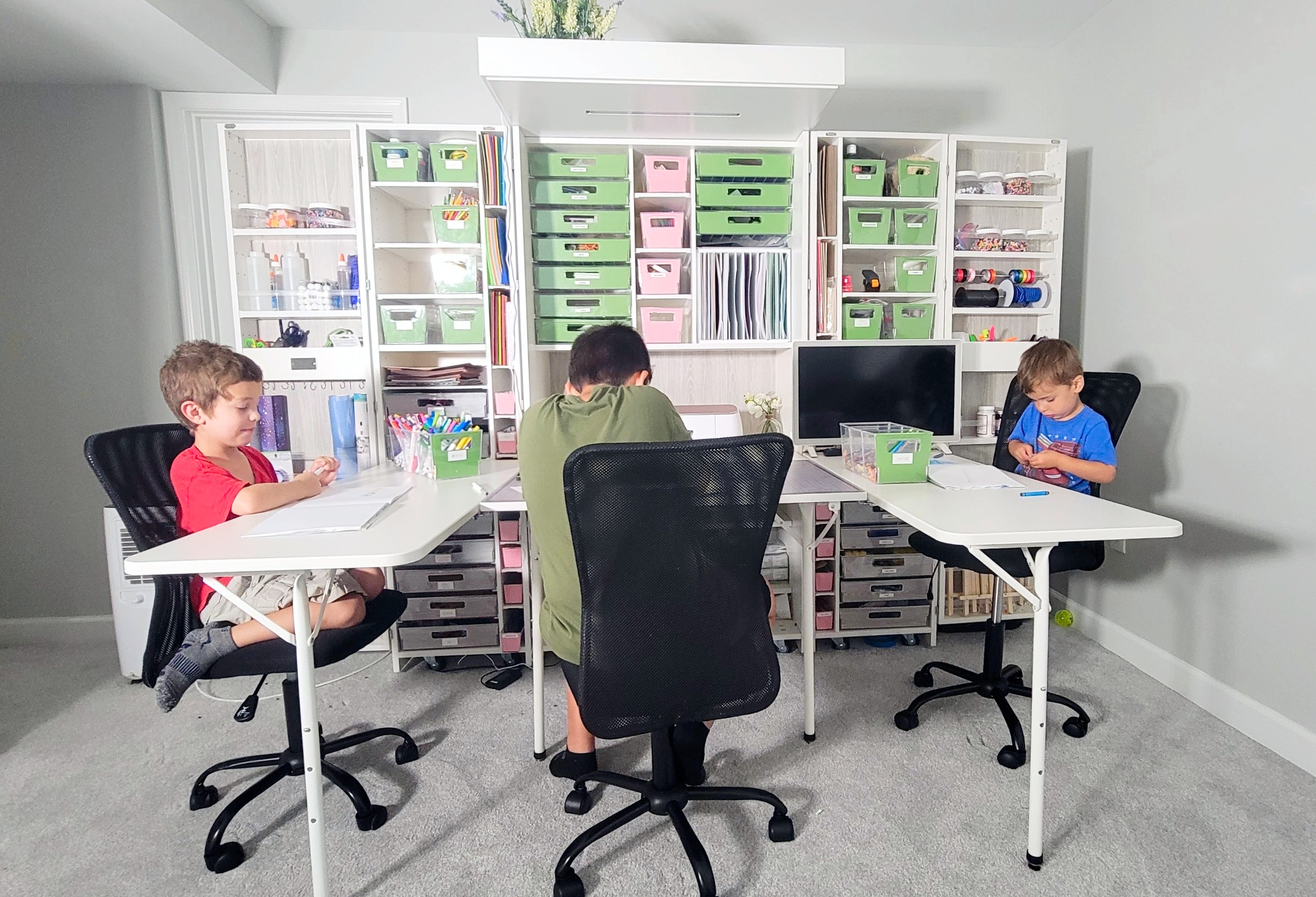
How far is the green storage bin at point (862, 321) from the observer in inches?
98.6

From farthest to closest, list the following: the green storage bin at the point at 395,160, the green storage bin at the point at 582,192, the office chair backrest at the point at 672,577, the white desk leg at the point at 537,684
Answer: the green storage bin at the point at 582,192, the green storage bin at the point at 395,160, the white desk leg at the point at 537,684, the office chair backrest at the point at 672,577

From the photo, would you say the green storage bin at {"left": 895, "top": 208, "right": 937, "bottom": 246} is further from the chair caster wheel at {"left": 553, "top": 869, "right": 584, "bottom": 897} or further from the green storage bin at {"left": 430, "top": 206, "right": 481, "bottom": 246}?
the chair caster wheel at {"left": 553, "top": 869, "right": 584, "bottom": 897}

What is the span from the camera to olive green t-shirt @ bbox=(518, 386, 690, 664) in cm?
130

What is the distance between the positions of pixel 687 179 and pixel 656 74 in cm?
48

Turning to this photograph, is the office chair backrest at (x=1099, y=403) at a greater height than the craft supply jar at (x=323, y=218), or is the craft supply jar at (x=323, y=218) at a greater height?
the craft supply jar at (x=323, y=218)

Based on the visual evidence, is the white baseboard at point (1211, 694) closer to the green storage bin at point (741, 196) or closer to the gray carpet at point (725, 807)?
the gray carpet at point (725, 807)

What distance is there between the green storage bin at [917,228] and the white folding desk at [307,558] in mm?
1989

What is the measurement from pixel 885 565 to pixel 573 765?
1.40 m

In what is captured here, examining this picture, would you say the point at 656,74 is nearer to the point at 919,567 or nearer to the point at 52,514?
the point at 919,567

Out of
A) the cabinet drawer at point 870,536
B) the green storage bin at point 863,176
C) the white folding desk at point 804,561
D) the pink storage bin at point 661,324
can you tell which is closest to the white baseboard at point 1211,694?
the cabinet drawer at point 870,536

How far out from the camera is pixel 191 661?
1.41m

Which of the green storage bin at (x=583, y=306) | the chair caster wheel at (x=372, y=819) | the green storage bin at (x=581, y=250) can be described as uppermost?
the green storage bin at (x=581, y=250)

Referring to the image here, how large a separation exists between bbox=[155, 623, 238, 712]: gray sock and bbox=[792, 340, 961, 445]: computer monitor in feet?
5.98

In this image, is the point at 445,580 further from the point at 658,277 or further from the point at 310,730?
the point at 658,277
